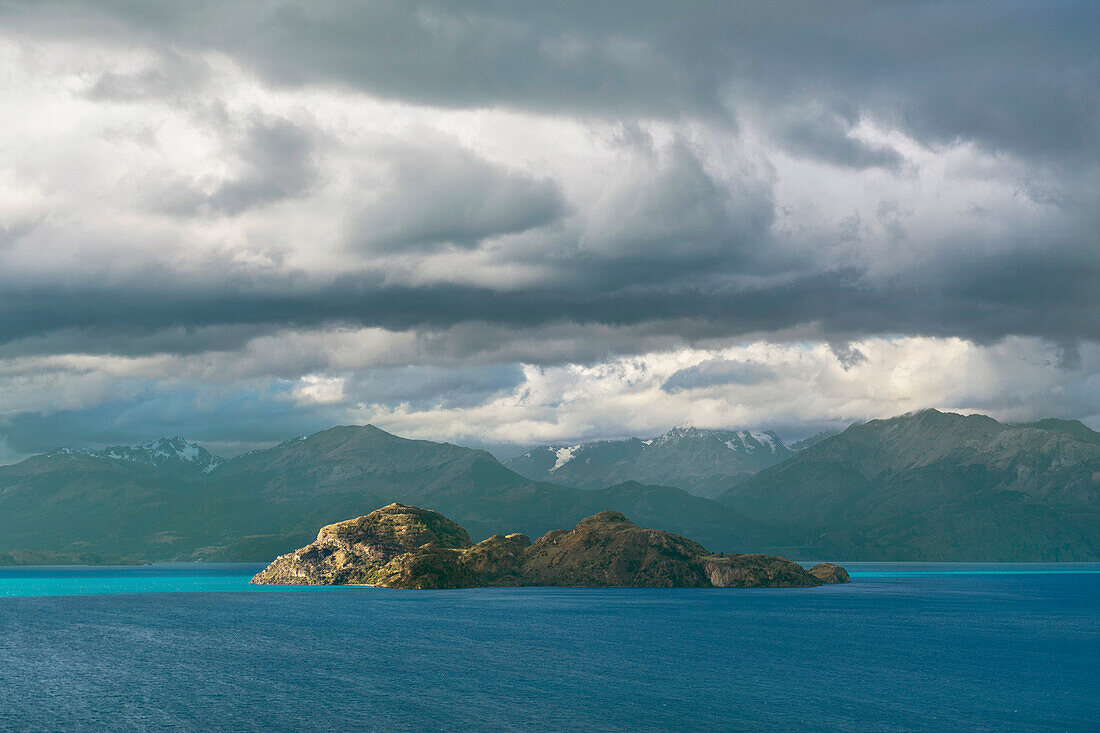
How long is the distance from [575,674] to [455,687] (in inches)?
921

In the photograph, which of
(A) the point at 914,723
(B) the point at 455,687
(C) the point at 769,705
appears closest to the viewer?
(A) the point at 914,723

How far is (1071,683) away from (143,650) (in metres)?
170

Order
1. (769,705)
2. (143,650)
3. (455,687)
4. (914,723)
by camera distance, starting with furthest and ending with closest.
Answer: (143,650)
(455,687)
(769,705)
(914,723)

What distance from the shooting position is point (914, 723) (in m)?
118

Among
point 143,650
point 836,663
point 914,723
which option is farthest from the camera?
point 143,650

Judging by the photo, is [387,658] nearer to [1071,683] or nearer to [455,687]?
[455,687]

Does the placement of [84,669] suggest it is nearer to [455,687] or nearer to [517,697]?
[455,687]

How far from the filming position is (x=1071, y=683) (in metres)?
153

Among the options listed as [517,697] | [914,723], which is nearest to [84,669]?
[517,697]

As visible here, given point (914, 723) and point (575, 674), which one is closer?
point (914, 723)

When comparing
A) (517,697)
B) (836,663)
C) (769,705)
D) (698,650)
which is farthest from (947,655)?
(517,697)

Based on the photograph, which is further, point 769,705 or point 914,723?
point 769,705

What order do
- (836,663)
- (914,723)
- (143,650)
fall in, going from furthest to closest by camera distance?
1. (143,650)
2. (836,663)
3. (914,723)

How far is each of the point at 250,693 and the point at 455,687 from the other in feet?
98.3
